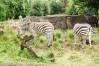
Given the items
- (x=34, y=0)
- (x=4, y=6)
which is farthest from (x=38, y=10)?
(x=4, y=6)

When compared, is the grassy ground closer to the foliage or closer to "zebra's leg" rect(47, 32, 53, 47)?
"zebra's leg" rect(47, 32, 53, 47)

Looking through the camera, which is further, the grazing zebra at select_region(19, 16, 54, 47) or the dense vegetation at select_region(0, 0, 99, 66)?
the grazing zebra at select_region(19, 16, 54, 47)

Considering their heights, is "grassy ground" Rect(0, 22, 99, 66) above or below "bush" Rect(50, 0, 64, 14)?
above

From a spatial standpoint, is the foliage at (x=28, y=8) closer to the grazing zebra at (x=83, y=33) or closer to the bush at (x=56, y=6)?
the bush at (x=56, y=6)

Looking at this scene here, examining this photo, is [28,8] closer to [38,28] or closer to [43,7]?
[43,7]

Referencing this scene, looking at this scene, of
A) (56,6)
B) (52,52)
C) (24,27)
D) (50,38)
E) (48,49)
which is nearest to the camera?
(52,52)

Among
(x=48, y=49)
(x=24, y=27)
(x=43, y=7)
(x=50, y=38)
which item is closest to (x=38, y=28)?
(x=24, y=27)

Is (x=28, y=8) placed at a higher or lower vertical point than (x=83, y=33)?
lower

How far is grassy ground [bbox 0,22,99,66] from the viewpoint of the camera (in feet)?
38.1

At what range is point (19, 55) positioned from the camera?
1244 centimetres

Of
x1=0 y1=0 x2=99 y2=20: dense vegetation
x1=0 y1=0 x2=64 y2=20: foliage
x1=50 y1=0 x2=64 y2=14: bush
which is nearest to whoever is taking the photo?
x1=0 y1=0 x2=99 y2=20: dense vegetation

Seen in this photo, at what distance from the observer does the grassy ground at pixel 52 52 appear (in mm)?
11617

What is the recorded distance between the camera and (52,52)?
45.2 feet

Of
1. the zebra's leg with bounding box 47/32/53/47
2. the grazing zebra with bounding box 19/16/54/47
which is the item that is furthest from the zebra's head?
the zebra's leg with bounding box 47/32/53/47
